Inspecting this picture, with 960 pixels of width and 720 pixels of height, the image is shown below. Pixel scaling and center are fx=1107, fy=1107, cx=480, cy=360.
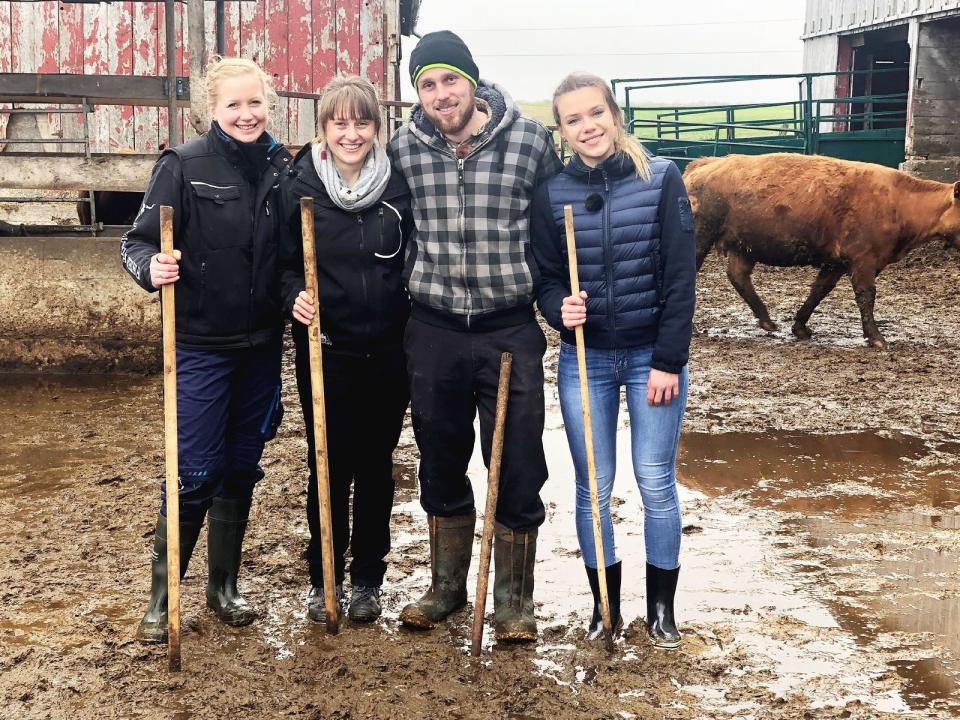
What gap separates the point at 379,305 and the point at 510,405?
0.54 metres

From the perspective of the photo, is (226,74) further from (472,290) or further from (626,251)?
(626,251)

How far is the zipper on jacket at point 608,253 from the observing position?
11.5ft

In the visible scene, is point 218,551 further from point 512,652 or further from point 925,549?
point 925,549

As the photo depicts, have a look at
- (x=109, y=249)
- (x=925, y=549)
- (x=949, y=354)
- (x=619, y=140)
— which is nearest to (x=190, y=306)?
(x=619, y=140)

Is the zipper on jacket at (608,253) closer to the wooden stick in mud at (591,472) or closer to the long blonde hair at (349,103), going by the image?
the wooden stick in mud at (591,472)

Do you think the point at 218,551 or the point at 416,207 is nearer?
the point at 416,207

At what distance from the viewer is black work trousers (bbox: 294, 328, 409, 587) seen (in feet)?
12.2

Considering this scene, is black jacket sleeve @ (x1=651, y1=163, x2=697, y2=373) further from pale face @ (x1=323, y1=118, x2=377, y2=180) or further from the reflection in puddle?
the reflection in puddle

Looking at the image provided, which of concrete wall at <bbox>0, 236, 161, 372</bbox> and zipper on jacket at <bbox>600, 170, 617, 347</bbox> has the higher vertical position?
zipper on jacket at <bbox>600, 170, 617, 347</bbox>

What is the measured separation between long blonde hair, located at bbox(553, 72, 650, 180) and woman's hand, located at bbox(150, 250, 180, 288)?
1.27 metres

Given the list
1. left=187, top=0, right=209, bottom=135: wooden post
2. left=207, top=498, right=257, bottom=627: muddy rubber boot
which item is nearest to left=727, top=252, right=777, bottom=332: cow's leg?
left=187, top=0, right=209, bottom=135: wooden post

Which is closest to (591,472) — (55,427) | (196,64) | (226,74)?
(226,74)

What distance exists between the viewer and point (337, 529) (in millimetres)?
3898

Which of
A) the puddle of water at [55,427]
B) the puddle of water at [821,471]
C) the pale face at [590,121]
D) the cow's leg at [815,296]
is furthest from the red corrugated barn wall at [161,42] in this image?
the pale face at [590,121]
